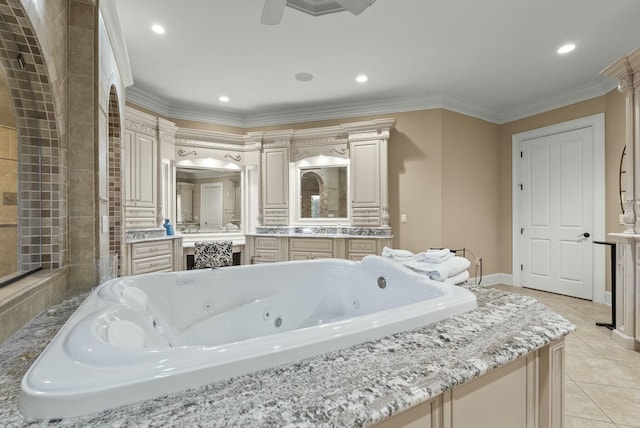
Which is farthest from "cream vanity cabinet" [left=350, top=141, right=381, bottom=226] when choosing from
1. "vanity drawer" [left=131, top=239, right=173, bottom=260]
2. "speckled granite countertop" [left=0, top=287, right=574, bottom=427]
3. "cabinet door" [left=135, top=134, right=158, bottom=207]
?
"speckled granite countertop" [left=0, top=287, right=574, bottom=427]

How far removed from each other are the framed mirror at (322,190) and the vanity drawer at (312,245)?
0.38 metres

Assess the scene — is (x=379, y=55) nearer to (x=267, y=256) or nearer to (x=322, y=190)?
(x=322, y=190)

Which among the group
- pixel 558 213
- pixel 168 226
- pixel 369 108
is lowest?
pixel 168 226

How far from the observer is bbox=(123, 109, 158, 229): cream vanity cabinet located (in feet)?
11.3

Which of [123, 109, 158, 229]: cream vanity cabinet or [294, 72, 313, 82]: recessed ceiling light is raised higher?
[294, 72, 313, 82]: recessed ceiling light

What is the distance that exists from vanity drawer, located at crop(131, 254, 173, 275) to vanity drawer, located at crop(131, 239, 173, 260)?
5 centimetres

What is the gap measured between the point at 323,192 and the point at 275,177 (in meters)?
0.74

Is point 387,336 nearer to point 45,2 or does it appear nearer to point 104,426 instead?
A: point 104,426

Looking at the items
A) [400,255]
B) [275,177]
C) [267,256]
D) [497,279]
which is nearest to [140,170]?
[275,177]

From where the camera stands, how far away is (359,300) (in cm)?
223

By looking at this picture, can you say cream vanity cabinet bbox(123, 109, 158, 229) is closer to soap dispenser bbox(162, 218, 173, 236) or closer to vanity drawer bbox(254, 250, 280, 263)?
soap dispenser bbox(162, 218, 173, 236)

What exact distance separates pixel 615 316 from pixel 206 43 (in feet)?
14.4

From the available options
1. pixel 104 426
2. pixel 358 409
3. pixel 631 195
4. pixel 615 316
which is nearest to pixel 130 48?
pixel 104 426

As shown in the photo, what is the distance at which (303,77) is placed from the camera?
3.48 m
